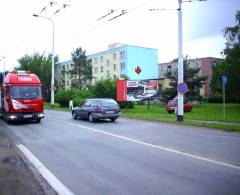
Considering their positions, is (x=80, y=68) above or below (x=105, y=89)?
above

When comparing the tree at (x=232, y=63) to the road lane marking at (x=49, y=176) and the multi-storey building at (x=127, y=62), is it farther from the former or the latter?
the road lane marking at (x=49, y=176)

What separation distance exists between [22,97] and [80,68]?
261ft

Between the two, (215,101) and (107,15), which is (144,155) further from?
(215,101)

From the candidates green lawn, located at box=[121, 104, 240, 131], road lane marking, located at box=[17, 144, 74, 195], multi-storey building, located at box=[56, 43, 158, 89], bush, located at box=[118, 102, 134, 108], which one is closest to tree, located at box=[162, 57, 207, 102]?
bush, located at box=[118, 102, 134, 108]

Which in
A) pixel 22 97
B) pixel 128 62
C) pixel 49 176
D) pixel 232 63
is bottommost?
pixel 49 176

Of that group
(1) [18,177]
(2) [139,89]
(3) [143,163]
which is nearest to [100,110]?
(2) [139,89]

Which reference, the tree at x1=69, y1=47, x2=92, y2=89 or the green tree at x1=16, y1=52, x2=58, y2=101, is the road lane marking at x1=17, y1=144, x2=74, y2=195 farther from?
the tree at x1=69, y1=47, x2=92, y2=89

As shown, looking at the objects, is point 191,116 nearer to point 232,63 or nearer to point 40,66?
point 232,63

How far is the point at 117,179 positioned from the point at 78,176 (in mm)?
915

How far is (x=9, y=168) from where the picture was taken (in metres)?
9.98

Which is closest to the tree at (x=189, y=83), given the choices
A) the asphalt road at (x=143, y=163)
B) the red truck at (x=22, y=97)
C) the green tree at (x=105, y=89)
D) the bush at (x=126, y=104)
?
the green tree at (x=105, y=89)

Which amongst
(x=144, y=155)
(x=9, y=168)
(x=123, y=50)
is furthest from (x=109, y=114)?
(x=123, y=50)

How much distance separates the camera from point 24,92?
25.1 meters

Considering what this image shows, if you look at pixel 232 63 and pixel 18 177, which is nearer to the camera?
pixel 18 177
